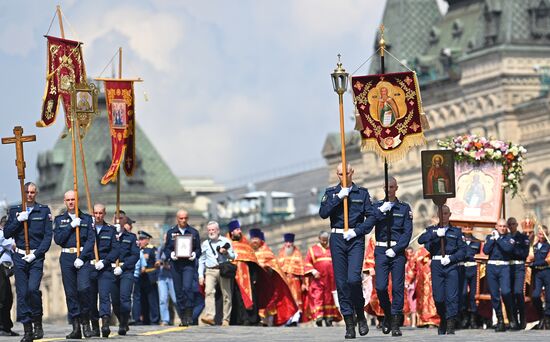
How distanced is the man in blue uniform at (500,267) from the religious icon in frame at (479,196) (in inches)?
86.8

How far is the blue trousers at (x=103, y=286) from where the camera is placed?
35.0 metres

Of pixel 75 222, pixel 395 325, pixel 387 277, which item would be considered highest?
pixel 75 222

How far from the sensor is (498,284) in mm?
38656

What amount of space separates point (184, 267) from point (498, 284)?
16.9ft

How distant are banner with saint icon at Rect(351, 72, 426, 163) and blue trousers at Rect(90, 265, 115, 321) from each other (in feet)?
13.1

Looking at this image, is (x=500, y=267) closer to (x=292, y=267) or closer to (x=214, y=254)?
(x=214, y=254)

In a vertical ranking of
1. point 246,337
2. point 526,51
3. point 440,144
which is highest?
point 526,51

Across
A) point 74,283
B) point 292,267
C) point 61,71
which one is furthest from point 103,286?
point 292,267

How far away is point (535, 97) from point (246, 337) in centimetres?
7822

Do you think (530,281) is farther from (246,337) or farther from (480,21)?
(480,21)

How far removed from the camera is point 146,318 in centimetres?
4769

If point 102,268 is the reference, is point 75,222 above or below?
above

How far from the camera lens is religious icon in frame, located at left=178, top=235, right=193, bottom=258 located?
131 ft

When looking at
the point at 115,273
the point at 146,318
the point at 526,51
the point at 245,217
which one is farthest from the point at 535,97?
the point at 115,273
